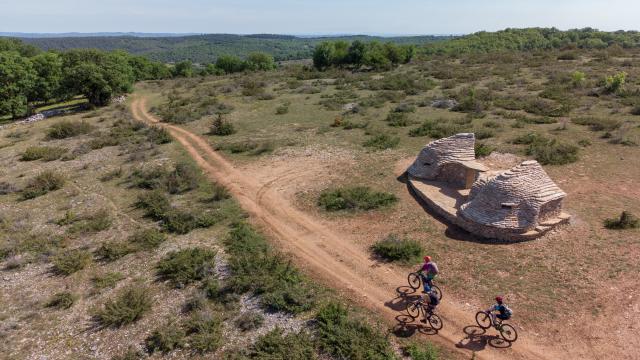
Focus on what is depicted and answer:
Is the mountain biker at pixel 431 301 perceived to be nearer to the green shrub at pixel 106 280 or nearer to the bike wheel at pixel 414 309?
the bike wheel at pixel 414 309

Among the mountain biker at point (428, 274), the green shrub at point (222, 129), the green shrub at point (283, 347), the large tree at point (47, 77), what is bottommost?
the green shrub at point (283, 347)

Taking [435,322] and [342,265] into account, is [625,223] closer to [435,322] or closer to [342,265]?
[435,322]

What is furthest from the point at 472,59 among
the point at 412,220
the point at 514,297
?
the point at 514,297

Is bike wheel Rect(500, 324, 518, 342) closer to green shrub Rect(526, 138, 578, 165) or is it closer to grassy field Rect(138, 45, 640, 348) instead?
grassy field Rect(138, 45, 640, 348)

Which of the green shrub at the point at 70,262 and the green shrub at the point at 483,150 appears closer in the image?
the green shrub at the point at 70,262

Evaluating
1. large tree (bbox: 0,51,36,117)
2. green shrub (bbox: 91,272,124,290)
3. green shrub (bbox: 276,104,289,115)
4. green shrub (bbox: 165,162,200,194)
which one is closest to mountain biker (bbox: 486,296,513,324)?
green shrub (bbox: 91,272,124,290)

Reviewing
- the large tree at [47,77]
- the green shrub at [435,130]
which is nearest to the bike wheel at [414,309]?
the green shrub at [435,130]
